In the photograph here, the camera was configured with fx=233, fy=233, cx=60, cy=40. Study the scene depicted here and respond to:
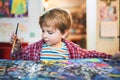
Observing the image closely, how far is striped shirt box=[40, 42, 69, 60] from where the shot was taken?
112 cm

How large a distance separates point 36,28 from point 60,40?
1.96 meters

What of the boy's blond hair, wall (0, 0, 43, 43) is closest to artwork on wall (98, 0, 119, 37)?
wall (0, 0, 43, 43)

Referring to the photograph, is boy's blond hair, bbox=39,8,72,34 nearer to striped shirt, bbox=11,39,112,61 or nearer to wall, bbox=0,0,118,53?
striped shirt, bbox=11,39,112,61

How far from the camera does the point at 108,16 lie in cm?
374

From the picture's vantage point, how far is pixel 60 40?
1.18 meters

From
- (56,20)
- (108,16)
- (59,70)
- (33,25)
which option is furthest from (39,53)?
(108,16)

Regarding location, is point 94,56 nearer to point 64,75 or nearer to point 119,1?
point 64,75

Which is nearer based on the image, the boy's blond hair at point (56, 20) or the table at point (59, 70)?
the table at point (59, 70)

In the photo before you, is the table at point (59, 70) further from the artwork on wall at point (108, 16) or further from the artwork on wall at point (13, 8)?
the artwork on wall at point (108, 16)

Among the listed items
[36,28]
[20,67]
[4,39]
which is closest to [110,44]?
[36,28]

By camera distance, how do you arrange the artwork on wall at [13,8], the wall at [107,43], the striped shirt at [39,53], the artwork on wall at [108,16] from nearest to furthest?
1. the striped shirt at [39,53]
2. the artwork on wall at [13,8]
3. the artwork on wall at [108,16]
4. the wall at [107,43]

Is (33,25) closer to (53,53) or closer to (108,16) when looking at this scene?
(108,16)

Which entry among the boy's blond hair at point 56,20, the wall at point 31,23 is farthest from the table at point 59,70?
the wall at point 31,23

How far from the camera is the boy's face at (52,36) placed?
108 centimetres
